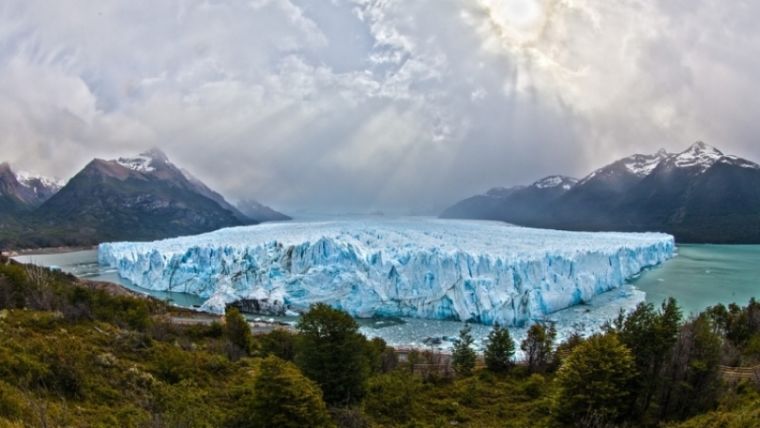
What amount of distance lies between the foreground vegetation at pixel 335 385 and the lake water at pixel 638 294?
12.3 meters

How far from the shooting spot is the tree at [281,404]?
28.7 ft

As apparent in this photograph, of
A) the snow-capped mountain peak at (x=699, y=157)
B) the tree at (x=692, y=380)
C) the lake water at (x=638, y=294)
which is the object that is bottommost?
the lake water at (x=638, y=294)

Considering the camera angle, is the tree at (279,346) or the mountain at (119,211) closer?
the tree at (279,346)

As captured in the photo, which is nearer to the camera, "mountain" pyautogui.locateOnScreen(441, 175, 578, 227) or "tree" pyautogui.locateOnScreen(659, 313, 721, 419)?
"tree" pyautogui.locateOnScreen(659, 313, 721, 419)

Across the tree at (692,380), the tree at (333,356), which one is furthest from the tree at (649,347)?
the tree at (333,356)

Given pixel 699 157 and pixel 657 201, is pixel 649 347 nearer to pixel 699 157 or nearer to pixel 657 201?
pixel 657 201

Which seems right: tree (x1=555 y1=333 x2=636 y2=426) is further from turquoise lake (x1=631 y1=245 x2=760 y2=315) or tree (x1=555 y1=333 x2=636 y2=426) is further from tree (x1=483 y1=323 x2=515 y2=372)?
turquoise lake (x1=631 y1=245 x2=760 y2=315)

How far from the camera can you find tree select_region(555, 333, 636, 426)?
1134 centimetres

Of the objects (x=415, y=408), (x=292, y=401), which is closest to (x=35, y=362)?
(x=292, y=401)

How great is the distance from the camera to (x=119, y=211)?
429 ft

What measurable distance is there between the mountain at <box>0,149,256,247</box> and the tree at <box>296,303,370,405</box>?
103689 millimetres

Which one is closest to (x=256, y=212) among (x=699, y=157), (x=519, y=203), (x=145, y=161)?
(x=145, y=161)

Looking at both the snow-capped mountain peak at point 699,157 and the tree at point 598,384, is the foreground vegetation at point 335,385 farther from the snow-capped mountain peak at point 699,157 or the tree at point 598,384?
the snow-capped mountain peak at point 699,157

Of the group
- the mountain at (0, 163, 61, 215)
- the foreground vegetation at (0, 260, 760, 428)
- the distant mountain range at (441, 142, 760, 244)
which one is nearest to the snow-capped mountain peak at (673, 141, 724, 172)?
the distant mountain range at (441, 142, 760, 244)
